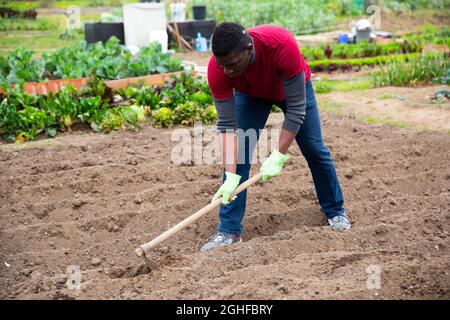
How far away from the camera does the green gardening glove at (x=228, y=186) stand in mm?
3674

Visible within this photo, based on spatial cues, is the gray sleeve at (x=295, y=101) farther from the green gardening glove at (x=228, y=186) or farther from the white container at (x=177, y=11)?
the white container at (x=177, y=11)

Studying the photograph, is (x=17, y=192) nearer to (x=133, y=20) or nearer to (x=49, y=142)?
(x=49, y=142)

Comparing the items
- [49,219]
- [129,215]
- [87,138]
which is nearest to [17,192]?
[49,219]

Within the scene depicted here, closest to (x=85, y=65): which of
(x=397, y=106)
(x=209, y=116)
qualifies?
(x=209, y=116)

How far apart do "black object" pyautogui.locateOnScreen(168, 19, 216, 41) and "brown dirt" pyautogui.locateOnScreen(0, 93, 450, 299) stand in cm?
617

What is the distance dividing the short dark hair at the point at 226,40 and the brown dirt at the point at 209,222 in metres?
1.21

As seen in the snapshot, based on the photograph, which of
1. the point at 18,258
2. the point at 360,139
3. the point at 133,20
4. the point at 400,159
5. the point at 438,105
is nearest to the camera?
the point at 18,258

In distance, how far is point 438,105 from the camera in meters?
6.75

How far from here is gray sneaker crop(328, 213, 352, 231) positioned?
162 inches

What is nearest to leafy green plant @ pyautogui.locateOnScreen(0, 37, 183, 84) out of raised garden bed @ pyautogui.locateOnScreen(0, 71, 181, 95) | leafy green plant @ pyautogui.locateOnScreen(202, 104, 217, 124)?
raised garden bed @ pyautogui.locateOnScreen(0, 71, 181, 95)

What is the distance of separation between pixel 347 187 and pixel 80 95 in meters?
3.45

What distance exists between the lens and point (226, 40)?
3.11m

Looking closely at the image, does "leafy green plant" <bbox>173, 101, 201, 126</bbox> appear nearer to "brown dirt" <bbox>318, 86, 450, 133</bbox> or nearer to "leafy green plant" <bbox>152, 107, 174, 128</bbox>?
"leafy green plant" <bbox>152, 107, 174, 128</bbox>

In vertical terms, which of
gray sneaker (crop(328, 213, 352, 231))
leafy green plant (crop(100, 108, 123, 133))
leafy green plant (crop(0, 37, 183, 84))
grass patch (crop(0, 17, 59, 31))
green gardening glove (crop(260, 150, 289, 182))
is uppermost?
grass patch (crop(0, 17, 59, 31))
